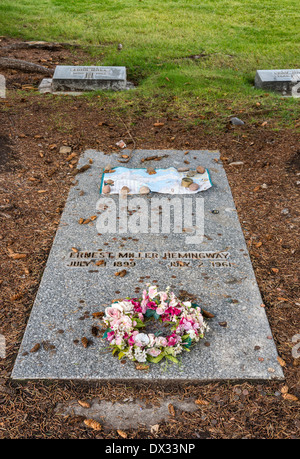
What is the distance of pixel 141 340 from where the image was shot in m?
2.72

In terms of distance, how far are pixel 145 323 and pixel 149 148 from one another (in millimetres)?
3038

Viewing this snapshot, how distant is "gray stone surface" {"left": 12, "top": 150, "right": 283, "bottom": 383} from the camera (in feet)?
8.77

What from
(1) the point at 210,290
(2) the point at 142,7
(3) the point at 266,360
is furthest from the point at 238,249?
(2) the point at 142,7

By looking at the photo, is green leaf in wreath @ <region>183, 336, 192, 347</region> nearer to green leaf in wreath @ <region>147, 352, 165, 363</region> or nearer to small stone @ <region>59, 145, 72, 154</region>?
green leaf in wreath @ <region>147, 352, 165, 363</region>

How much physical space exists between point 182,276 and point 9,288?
1384mm

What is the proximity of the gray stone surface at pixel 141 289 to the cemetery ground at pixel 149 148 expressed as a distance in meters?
0.08

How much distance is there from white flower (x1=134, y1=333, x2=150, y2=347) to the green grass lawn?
178 inches

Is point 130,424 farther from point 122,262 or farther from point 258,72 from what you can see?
point 258,72

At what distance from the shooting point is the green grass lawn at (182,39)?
6.95 metres

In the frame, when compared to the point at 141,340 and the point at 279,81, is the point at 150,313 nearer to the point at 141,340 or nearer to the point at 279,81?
the point at 141,340

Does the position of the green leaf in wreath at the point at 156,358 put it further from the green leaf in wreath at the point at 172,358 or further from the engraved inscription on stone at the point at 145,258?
the engraved inscription on stone at the point at 145,258

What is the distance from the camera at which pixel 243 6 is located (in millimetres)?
13188

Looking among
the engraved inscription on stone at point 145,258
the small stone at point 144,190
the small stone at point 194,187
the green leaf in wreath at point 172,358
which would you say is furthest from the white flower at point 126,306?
the small stone at point 194,187

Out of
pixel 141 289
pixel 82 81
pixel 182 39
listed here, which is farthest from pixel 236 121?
pixel 182 39
